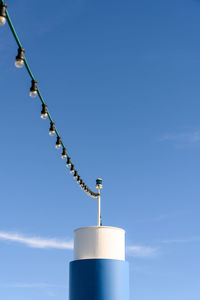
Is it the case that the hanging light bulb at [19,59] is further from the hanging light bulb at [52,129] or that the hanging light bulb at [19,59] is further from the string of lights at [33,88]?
the hanging light bulb at [52,129]

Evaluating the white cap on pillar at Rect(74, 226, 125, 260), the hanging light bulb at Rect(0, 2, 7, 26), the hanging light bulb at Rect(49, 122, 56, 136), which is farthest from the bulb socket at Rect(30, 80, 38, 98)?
the white cap on pillar at Rect(74, 226, 125, 260)

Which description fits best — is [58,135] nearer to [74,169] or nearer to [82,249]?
[74,169]

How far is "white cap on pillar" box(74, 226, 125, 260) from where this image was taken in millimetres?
12039

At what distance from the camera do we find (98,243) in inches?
476

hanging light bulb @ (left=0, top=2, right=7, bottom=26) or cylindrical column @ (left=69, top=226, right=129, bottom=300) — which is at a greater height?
hanging light bulb @ (left=0, top=2, right=7, bottom=26)

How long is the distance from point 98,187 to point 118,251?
7.80ft

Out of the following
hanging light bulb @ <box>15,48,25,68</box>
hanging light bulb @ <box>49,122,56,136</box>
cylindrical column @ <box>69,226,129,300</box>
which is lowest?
cylindrical column @ <box>69,226,129,300</box>

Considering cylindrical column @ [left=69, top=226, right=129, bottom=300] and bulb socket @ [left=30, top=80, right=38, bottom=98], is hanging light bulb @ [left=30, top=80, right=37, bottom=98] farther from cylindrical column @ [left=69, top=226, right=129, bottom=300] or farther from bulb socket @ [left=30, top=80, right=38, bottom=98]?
cylindrical column @ [left=69, top=226, right=129, bottom=300]

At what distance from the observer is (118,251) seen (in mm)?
12297

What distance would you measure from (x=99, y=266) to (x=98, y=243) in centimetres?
62

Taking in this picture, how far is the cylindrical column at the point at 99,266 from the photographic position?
11.7 meters

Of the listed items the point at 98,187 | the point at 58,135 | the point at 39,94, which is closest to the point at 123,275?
the point at 98,187

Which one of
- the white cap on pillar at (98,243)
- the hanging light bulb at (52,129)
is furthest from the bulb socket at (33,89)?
the white cap on pillar at (98,243)

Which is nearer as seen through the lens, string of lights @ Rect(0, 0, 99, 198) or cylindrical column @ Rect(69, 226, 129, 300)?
string of lights @ Rect(0, 0, 99, 198)
